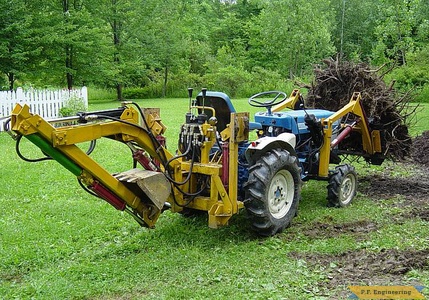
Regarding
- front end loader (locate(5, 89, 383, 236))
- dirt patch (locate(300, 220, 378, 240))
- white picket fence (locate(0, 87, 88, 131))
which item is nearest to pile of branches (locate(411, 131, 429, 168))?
dirt patch (locate(300, 220, 378, 240))

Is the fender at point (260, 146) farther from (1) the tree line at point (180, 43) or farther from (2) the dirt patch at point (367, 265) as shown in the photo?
(1) the tree line at point (180, 43)

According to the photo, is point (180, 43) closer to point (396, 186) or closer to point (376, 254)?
point (396, 186)

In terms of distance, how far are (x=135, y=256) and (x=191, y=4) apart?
49.2m

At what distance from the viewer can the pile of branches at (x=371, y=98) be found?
791cm

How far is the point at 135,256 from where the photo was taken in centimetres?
519

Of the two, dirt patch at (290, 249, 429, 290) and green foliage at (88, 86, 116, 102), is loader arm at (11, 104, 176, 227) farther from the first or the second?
green foliage at (88, 86, 116, 102)

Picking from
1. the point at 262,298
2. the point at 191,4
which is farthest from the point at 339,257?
the point at 191,4

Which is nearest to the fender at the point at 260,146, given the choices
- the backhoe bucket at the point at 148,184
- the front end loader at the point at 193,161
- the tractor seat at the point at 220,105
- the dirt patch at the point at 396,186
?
the front end loader at the point at 193,161

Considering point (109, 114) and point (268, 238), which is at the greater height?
point (109, 114)

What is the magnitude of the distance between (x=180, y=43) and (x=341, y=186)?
29.0 m

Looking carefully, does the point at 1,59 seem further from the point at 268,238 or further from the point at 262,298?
the point at 262,298

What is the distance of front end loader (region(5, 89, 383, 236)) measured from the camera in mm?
4520

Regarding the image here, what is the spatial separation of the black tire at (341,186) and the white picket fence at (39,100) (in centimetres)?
1142

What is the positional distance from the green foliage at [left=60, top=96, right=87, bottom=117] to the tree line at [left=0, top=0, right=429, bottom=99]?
98.9 inches
